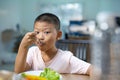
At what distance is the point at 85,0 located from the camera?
10.2 ft

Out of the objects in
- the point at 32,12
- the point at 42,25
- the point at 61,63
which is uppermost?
the point at 32,12

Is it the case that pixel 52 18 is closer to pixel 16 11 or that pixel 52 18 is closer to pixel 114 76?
pixel 114 76

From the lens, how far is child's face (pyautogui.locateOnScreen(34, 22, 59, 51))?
621 mm

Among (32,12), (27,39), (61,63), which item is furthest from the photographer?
(32,12)

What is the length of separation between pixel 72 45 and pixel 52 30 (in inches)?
41.3

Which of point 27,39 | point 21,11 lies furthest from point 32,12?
point 27,39

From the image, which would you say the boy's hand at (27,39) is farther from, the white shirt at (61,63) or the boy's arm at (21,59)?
the white shirt at (61,63)

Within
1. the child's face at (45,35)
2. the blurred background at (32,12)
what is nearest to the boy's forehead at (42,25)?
the child's face at (45,35)

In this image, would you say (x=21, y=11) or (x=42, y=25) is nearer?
(x=42, y=25)

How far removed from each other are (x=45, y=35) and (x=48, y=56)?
0.09 meters

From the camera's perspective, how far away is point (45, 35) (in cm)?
65

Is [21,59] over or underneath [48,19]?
underneath

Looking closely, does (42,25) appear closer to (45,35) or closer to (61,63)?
(45,35)

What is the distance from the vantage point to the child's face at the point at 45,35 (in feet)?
2.04
